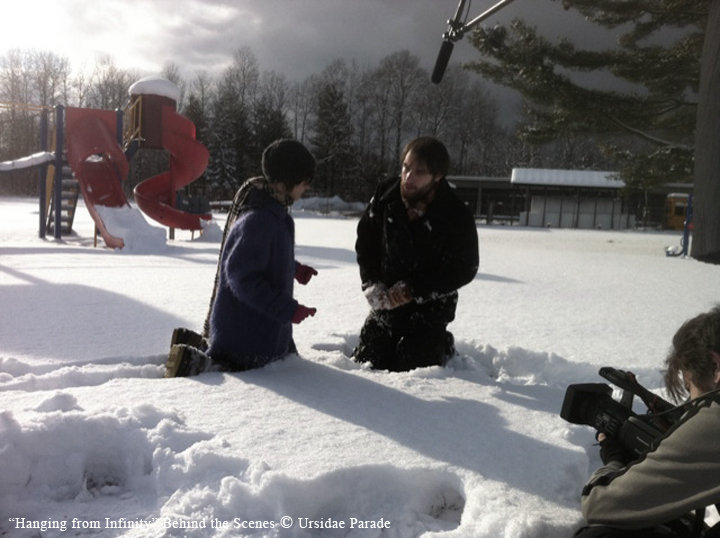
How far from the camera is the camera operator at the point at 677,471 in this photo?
3.68ft

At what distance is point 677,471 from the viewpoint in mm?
1148

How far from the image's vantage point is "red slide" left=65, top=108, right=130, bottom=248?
10.8 meters

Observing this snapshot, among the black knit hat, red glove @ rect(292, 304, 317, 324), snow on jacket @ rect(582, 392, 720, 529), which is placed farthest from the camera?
the black knit hat

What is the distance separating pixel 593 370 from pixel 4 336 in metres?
3.64

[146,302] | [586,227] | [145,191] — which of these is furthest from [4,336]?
[586,227]

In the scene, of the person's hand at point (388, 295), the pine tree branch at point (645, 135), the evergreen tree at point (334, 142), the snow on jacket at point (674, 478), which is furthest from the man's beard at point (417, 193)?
the evergreen tree at point (334, 142)

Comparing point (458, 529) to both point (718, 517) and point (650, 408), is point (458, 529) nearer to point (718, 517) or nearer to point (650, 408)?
point (650, 408)

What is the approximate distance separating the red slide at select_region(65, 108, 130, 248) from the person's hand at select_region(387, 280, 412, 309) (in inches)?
→ 372

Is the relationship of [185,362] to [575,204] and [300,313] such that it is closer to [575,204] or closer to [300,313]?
[300,313]

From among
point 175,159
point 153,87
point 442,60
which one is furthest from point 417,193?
point 153,87

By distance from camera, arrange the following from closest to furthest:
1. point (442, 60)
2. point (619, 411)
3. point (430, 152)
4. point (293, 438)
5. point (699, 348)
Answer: point (699, 348), point (619, 411), point (293, 438), point (430, 152), point (442, 60)

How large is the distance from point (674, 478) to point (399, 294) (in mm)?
1647

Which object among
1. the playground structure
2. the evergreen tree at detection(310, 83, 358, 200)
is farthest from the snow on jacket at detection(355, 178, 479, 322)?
the evergreen tree at detection(310, 83, 358, 200)

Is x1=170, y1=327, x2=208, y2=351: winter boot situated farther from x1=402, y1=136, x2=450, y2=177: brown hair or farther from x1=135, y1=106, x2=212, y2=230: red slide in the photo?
x1=135, y1=106, x2=212, y2=230: red slide
